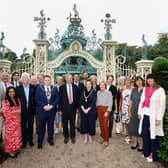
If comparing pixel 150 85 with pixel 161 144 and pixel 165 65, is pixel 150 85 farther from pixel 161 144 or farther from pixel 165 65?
pixel 161 144

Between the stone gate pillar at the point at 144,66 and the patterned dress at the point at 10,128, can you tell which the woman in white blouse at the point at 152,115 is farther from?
the stone gate pillar at the point at 144,66

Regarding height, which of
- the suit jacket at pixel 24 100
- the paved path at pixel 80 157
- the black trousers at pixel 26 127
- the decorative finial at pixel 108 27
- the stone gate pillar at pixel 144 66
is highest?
the decorative finial at pixel 108 27

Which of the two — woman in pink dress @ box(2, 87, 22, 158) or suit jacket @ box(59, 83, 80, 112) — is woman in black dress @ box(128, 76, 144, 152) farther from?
woman in pink dress @ box(2, 87, 22, 158)

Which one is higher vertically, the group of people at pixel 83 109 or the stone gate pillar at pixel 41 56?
the stone gate pillar at pixel 41 56

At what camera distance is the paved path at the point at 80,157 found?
3.20m

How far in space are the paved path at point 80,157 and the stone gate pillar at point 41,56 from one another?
528 centimetres

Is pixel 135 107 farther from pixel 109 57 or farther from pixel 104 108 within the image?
pixel 109 57

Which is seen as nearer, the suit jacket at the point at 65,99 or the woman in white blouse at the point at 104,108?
the woman in white blouse at the point at 104,108

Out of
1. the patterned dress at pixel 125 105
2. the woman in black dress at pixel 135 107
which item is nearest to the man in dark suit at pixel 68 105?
the patterned dress at pixel 125 105

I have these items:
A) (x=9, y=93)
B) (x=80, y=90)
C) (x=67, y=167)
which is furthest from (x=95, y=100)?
(x=9, y=93)

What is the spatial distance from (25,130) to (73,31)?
6681 millimetres

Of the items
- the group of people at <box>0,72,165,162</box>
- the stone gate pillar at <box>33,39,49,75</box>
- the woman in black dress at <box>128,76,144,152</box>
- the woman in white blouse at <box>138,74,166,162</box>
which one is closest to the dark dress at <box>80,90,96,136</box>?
the group of people at <box>0,72,165,162</box>

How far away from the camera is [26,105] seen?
3717 mm

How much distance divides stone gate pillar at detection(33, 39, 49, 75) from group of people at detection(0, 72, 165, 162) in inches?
174
